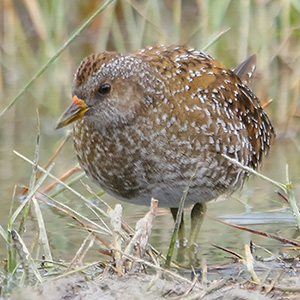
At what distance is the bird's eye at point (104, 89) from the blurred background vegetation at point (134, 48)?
199 cm

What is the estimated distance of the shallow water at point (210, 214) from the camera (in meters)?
6.12

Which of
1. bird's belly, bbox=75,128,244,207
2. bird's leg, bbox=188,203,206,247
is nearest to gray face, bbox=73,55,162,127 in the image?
bird's belly, bbox=75,128,244,207

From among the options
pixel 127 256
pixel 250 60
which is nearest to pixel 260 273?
pixel 127 256

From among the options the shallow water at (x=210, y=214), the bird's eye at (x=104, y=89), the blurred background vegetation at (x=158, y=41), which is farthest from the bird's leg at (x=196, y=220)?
the blurred background vegetation at (x=158, y=41)

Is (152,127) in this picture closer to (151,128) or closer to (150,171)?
(151,128)

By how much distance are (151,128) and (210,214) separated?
1.41 metres

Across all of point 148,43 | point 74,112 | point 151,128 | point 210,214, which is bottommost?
point 210,214

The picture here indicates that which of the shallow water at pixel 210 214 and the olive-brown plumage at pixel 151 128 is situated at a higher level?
the olive-brown plumage at pixel 151 128

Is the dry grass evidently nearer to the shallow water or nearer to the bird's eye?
the shallow water

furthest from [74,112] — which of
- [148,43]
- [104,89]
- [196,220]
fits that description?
[148,43]

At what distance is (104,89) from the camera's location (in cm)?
576

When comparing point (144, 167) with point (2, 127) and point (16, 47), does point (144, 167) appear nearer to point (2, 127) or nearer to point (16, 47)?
point (2, 127)

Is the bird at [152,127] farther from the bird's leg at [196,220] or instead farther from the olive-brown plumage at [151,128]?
the bird's leg at [196,220]

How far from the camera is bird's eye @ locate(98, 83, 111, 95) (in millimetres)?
5750
